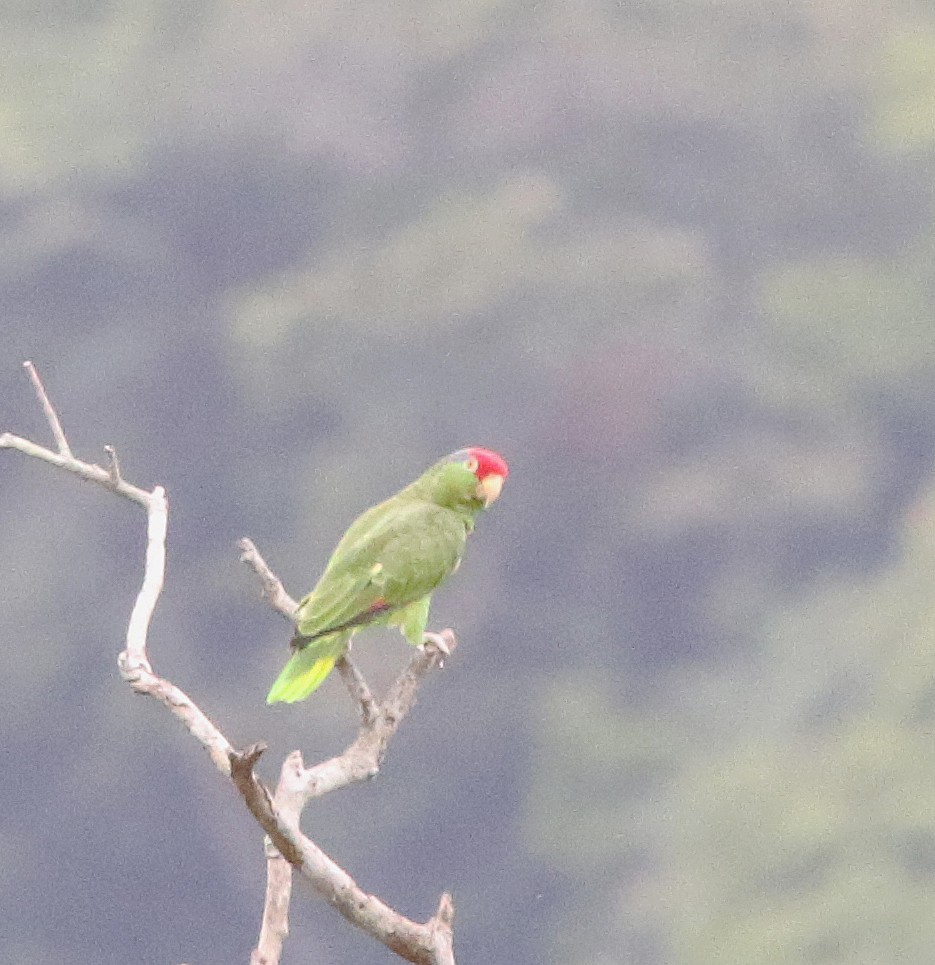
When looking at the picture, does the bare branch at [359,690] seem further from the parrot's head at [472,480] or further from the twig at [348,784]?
the parrot's head at [472,480]

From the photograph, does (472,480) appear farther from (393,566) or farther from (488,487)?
(393,566)

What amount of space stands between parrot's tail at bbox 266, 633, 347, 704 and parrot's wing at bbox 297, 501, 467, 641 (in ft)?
0.07

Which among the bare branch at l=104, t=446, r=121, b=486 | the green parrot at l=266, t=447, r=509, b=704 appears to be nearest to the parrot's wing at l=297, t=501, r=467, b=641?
the green parrot at l=266, t=447, r=509, b=704

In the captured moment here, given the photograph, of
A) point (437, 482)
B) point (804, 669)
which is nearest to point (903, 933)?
→ point (804, 669)

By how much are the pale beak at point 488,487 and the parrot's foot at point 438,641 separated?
0.69ft

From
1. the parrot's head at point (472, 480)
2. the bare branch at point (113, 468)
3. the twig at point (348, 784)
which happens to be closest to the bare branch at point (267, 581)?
the twig at point (348, 784)

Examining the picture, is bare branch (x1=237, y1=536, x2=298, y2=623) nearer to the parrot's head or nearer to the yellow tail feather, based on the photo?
the yellow tail feather

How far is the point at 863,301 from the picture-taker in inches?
211

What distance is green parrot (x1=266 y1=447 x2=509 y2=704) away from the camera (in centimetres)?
184

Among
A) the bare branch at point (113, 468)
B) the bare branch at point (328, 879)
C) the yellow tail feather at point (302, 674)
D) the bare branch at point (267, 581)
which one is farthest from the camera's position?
the yellow tail feather at point (302, 674)

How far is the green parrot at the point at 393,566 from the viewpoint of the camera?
1.84m

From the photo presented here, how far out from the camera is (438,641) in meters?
1.88

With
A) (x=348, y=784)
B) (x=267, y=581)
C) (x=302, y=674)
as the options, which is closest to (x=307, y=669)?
(x=302, y=674)

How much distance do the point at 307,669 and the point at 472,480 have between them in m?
0.35
